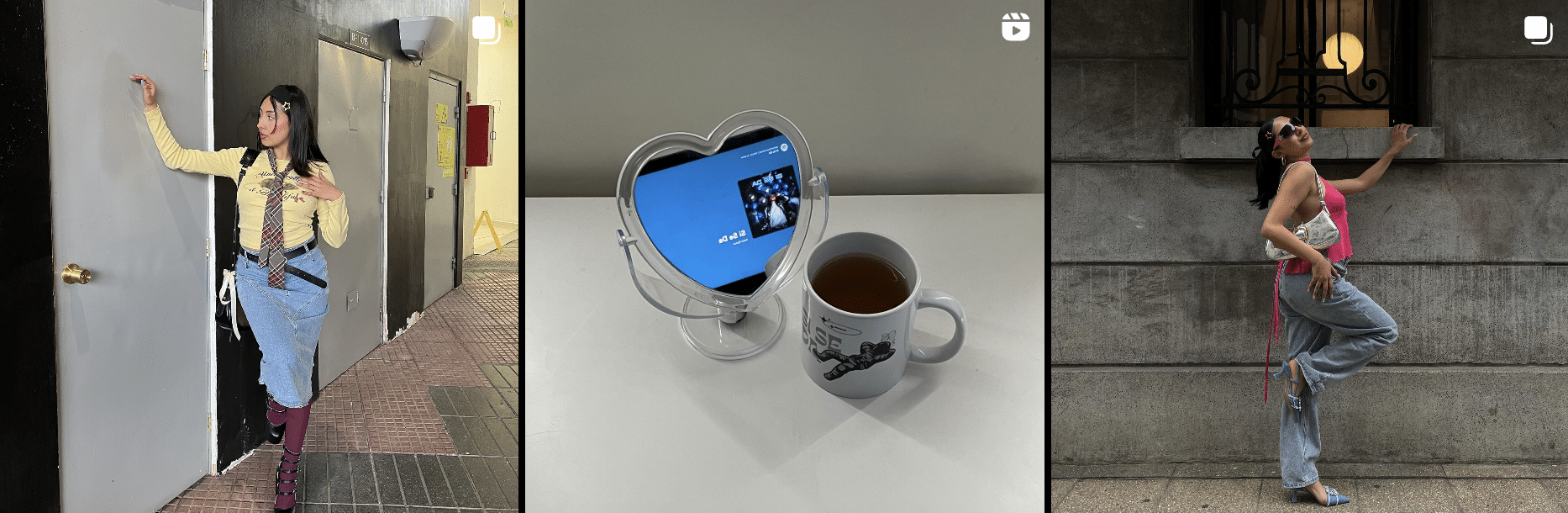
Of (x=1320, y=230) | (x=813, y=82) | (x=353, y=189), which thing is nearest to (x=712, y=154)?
(x=813, y=82)

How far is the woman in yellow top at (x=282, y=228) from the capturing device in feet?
3.31

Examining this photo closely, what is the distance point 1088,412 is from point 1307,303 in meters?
0.52

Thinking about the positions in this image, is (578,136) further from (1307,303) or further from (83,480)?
(1307,303)

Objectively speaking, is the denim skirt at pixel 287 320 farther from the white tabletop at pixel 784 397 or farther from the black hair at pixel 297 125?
the white tabletop at pixel 784 397

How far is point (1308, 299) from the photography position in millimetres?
1643

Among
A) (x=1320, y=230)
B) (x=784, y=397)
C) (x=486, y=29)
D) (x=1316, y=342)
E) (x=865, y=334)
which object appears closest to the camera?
(x=865, y=334)

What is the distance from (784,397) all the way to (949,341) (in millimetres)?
183

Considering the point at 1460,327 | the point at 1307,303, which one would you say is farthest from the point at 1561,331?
the point at 1307,303

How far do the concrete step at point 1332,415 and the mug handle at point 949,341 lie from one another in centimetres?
128

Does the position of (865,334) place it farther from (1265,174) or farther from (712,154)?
(1265,174)

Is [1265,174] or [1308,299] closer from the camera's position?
[1308,299]

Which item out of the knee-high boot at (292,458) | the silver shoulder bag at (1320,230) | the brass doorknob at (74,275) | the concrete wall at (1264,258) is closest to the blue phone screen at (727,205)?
the knee-high boot at (292,458)

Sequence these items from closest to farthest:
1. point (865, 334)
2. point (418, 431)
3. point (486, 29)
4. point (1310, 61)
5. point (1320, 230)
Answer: point (865, 334), point (486, 29), point (418, 431), point (1320, 230), point (1310, 61)

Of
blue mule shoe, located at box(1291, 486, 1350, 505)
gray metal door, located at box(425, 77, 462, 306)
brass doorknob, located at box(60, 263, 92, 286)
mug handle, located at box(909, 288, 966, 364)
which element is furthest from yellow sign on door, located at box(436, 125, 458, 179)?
blue mule shoe, located at box(1291, 486, 1350, 505)
